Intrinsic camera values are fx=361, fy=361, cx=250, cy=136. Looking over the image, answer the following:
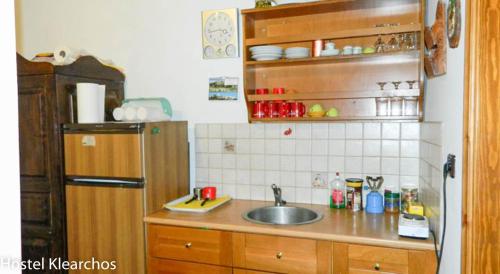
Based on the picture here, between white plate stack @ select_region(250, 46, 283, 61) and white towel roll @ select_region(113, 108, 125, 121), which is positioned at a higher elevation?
white plate stack @ select_region(250, 46, 283, 61)

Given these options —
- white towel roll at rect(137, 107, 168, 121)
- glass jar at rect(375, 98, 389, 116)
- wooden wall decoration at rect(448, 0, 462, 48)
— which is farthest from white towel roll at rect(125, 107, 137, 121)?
wooden wall decoration at rect(448, 0, 462, 48)

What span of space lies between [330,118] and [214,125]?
89cm

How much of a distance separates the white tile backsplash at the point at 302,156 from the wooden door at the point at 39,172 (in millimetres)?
978

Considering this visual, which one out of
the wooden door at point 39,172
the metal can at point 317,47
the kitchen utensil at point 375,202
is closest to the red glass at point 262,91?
the metal can at point 317,47

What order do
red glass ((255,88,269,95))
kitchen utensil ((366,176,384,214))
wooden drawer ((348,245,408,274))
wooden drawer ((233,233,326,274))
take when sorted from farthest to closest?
1. red glass ((255,88,269,95))
2. kitchen utensil ((366,176,384,214))
3. wooden drawer ((233,233,326,274))
4. wooden drawer ((348,245,408,274))

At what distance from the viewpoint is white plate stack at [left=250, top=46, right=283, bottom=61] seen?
2.35 metres

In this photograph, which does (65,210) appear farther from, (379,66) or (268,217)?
(379,66)

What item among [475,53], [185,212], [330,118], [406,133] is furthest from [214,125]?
[475,53]

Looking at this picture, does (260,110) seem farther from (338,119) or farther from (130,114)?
(130,114)

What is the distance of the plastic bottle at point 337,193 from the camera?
2.37m

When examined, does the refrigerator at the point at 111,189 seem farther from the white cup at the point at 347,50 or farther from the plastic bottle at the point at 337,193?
the white cup at the point at 347,50

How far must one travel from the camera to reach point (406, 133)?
2.27 meters

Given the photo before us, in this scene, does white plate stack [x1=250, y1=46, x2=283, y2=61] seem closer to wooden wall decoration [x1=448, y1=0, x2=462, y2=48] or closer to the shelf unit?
the shelf unit

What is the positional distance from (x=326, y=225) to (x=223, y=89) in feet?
4.09
